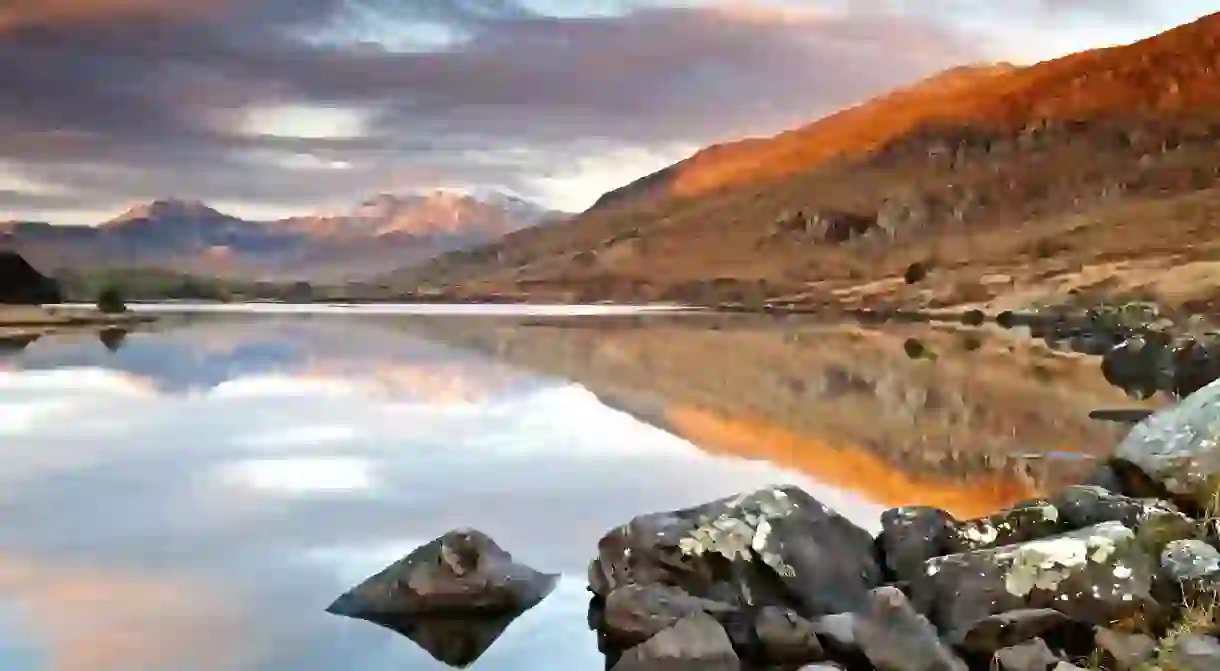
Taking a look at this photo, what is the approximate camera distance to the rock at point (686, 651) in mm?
5688

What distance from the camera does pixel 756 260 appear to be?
140 meters

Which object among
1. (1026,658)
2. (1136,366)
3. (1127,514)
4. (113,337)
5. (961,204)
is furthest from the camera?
(961,204)

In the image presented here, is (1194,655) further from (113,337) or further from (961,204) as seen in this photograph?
(961,204)

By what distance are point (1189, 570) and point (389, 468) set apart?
8495 mm

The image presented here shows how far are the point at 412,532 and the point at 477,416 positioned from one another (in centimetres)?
775

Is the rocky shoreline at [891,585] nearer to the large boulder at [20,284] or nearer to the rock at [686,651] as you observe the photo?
the rock at [686,651]

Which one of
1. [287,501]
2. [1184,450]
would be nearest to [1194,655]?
[1184,450]

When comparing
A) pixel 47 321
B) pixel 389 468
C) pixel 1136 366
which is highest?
pixel 47 321

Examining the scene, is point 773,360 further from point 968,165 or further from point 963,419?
point 968,165

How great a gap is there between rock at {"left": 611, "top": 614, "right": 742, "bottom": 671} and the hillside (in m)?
73.8

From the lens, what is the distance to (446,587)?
23.2 feet

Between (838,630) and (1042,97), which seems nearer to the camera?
(838,630)

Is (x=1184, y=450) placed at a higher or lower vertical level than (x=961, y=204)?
lower

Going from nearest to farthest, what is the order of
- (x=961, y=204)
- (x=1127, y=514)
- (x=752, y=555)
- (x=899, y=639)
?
(x=899, y=639) < (x=752, y=555) < (x=1127, y=514) < (x=961, y=204)
